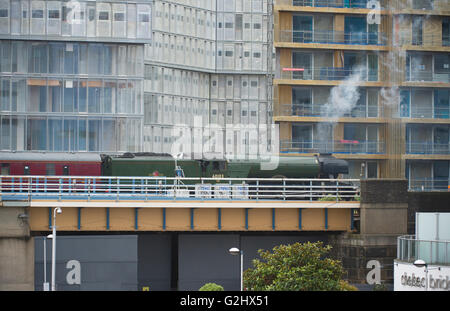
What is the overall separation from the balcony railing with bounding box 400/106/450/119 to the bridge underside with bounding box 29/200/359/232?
1032 inches

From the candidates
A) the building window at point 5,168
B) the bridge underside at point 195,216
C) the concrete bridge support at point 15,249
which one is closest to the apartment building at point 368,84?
the building window at point 5,168

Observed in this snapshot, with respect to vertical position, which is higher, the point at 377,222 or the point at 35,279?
the point at 377,222

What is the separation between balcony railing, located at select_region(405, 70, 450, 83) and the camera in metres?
81.4

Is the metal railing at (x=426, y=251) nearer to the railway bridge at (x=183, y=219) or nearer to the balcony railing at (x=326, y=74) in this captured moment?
the railway bridge at (x=183, y=219)

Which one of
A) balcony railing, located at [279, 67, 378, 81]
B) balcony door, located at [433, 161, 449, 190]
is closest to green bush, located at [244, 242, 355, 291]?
balcony railing, located at [279, 67, 378, 81]

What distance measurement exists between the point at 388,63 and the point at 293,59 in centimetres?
844

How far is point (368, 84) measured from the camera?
8194 cm

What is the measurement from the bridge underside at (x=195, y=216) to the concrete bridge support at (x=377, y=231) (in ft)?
3.67

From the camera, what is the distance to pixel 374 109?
8250cm
